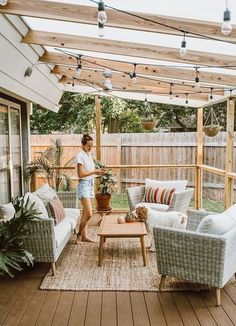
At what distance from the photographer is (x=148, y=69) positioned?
15.2 ft

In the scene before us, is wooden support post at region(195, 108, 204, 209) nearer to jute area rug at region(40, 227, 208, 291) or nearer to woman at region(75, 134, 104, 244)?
jute area rug at region(40, 227, 208, 291)

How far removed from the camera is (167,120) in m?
10.5

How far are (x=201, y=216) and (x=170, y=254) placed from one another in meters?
0.83

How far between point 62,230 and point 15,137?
2461 mm

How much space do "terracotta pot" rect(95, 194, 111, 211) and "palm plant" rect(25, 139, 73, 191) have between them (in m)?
0.59

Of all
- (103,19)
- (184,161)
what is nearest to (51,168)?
(184,161)

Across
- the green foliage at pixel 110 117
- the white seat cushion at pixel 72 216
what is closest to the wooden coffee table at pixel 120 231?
the white seat cushion at pixel 72 216

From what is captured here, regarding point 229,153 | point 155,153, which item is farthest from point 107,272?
point 155,153

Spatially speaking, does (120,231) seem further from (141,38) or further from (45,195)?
(141,38)

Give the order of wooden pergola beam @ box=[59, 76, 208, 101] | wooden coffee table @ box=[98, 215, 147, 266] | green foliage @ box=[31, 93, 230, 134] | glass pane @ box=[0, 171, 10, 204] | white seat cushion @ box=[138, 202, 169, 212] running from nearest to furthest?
wooden coffee table @ box=[98, 215, 147, 266]
glass pane @ box=[0, 171, 10, 204]
white seat cushion @ box=[138, 202, 169, 212]
wooden pergola beam @ box=[59, 76, 208, 101]
green foliage @ box=[31, 93, 230, 134]

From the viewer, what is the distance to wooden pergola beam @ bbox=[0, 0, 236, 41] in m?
2.71

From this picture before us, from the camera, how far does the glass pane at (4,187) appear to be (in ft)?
16.2

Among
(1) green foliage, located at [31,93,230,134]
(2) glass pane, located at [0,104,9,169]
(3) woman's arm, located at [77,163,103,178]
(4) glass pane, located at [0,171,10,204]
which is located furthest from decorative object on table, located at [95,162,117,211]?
(1) green foliage, located at [31,93,230,134]

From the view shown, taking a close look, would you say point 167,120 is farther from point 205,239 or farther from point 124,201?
point 205,239
